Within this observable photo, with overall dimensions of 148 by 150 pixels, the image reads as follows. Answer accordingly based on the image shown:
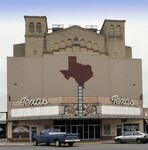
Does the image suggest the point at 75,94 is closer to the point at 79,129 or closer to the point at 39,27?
the point at 79,129

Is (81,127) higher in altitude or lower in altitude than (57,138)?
lower

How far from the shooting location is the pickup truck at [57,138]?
43062mm

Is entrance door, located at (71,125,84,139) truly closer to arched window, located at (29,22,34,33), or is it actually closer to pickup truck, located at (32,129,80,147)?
pickup truck, located at (32,129,80,147)

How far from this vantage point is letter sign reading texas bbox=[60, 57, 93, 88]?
61.7 m

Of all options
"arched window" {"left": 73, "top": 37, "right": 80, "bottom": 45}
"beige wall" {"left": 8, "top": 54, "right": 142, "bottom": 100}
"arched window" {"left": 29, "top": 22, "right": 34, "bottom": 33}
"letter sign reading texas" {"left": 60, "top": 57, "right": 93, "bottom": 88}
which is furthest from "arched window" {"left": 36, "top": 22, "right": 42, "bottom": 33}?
"letter sign reading texas" {"left": 60, "top": 57, "right": 93, "bottom": 88}

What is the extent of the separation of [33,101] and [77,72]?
23.3 feet

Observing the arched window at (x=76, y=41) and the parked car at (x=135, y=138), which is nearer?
the parked car at (x=135, y=138)

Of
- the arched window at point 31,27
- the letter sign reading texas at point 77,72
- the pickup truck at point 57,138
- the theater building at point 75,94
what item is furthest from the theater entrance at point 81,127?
the arched window at point 31,27

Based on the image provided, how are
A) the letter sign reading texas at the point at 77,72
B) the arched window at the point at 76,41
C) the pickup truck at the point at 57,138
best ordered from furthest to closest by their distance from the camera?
the arched window at the point at 76,41 < the letter sign reading texas at the point at 77,72 < the pickup truck at the point at 57,138

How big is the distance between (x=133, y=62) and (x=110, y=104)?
7709 mm

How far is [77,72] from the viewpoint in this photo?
61.8m

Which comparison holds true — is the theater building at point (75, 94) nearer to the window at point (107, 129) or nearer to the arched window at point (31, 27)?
the window at point (107, 129)

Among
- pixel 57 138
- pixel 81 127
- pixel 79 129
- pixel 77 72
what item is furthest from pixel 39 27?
pixel 57 138

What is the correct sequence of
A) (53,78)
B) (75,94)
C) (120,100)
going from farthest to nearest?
(120,100) < (53,78) < (75,94)
